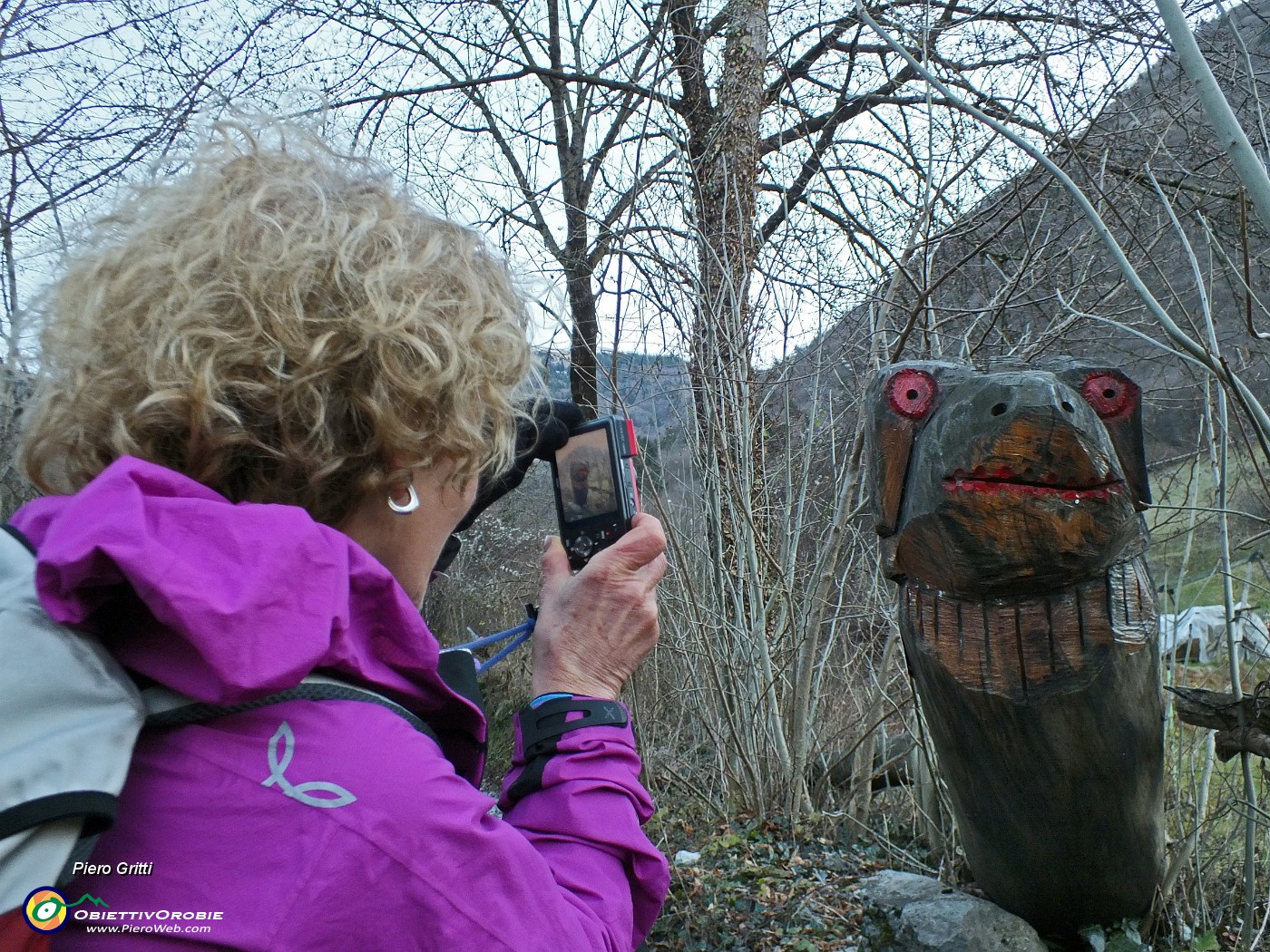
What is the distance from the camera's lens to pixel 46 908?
61 centimetres

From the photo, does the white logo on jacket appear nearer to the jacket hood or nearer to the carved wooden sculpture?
the jacket hood

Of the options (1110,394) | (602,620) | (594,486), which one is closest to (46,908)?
(602,620)

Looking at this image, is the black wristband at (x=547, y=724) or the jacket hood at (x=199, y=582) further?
the black wristband at (x=547, y=724)

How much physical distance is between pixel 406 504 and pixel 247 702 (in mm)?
361

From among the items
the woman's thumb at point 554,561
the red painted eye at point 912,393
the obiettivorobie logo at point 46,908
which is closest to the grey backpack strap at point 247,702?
the obiettivorobie logo at point 46,908

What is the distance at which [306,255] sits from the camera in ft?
3.13

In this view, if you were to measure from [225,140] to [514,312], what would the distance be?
1.32 ft

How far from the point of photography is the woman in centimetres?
68

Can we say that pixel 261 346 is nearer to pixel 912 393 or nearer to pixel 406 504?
pixel 406 504

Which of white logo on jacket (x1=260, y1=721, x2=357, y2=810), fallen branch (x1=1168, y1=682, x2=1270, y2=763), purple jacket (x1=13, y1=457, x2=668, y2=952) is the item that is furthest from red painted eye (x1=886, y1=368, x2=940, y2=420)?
white logo on jacket (x1=260, y1=721, x2=357, y2=810)

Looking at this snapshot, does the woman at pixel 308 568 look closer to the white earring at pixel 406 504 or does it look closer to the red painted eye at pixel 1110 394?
the white earring at pixel 406 504

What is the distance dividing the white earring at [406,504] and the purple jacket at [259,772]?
0.73 feet

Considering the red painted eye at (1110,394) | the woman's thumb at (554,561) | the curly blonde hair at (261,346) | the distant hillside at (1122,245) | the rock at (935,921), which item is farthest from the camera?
the distant hillside at (1122,245)

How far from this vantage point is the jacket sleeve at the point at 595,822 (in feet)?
3.10
